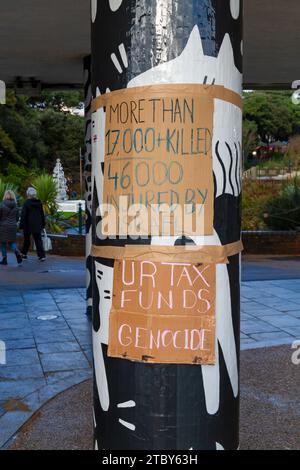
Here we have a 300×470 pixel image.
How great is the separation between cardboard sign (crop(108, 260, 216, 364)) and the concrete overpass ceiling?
17.1ft

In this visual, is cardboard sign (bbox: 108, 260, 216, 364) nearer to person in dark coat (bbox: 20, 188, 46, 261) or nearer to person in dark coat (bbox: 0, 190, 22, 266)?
person in dark coat (bbox: 0, 190, 22, 266)

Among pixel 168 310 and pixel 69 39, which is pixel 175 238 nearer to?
pixel 168 310

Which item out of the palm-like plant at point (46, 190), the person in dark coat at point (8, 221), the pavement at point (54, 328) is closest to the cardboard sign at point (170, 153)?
A: the pavement at point (54, 328)

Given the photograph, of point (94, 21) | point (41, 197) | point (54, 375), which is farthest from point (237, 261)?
point (41, 197)

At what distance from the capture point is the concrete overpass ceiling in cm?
677

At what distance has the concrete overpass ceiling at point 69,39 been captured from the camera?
677 cm

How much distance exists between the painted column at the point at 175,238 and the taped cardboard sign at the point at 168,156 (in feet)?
0.11

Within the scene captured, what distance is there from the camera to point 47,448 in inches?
161

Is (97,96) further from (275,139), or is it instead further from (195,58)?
(275,139)

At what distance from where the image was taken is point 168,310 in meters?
2.01

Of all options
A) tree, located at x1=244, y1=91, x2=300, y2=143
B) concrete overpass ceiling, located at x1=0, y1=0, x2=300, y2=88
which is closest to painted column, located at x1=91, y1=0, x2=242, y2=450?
concrete overpass ceiling, located at x1=0, y1=0, x2=300, y2=88

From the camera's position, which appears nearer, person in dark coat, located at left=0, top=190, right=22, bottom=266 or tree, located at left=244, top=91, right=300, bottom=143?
person in dark coat, located at left=0, top=190, right=22, bottom=266

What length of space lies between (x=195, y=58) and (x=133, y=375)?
1.10 meters

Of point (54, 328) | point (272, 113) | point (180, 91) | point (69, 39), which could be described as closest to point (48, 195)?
point (69, 39)
